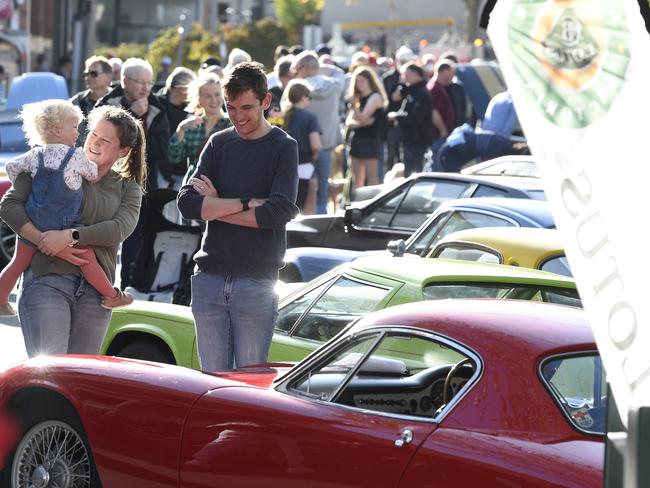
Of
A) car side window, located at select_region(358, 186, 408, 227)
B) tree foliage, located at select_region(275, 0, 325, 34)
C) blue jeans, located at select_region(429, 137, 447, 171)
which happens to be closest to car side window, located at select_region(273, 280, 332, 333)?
car side window, located at select_region(358, 186, 408, 227)

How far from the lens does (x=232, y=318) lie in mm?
6820

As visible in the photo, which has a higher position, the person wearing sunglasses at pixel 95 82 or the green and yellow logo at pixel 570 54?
the green and yellow logo at pixel 570 54

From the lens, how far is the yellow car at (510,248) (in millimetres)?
8500

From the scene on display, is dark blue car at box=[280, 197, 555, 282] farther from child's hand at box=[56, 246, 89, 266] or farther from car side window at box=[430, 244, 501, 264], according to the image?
child's hand at box=[56, 246, 89, 266]

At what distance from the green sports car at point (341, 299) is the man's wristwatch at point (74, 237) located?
1.19 meters

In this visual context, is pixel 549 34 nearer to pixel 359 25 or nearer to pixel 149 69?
pixel 149 69

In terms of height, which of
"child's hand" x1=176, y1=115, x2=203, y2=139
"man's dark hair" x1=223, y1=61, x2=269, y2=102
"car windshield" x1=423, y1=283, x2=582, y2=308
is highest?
"man's dark hair" x1=223, y1=61, x2=269, y2=102

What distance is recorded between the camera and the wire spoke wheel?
5.85 m

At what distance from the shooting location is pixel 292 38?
4981cm

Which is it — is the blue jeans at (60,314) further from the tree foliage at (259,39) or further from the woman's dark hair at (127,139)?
the tree foliage at (259,39)

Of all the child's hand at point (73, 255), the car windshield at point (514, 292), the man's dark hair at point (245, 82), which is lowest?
the car windshield at point (514, 292)

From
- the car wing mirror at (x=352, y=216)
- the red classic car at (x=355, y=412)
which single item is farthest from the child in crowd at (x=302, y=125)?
the red classic car at (x=355, y=412)

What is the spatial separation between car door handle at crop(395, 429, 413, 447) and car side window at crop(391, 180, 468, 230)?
24.6 ft

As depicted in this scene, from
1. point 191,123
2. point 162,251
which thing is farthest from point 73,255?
point 162,251
